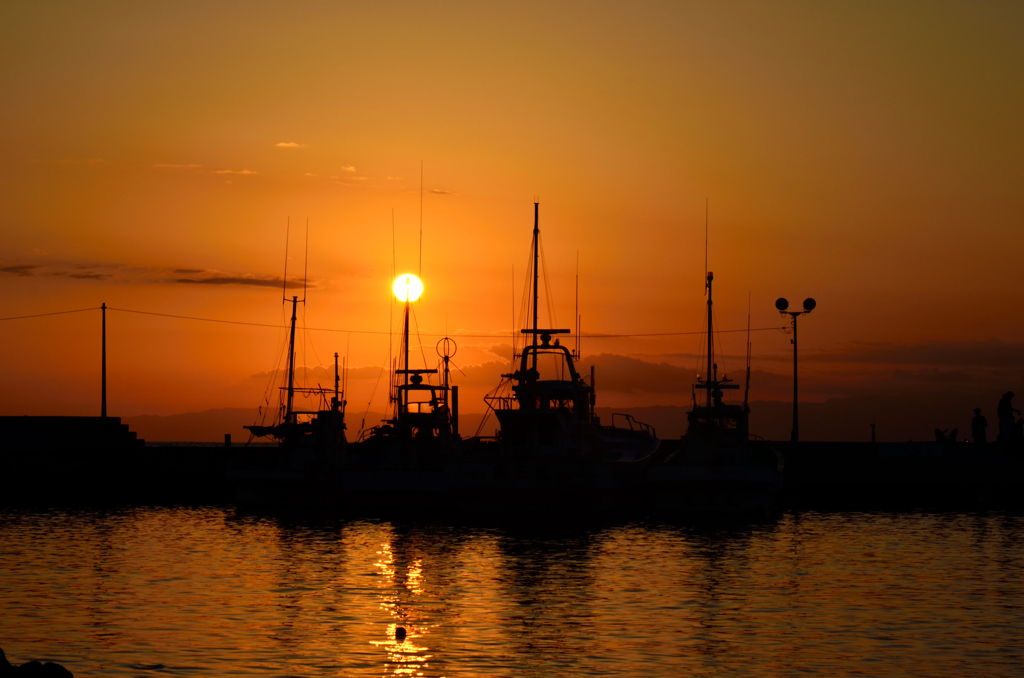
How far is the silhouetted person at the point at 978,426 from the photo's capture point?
7100 cm

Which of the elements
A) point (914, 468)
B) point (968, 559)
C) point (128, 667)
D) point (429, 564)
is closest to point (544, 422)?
point (429, 564)

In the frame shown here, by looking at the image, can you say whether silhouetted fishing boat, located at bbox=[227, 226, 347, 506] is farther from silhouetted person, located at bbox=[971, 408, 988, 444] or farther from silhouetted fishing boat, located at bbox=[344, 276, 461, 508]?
silhouetted person, located at bbox=[971, 408, 988, 444]

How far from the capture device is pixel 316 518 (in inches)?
2594

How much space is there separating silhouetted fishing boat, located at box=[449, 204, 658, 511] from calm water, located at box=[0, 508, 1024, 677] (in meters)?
1.86

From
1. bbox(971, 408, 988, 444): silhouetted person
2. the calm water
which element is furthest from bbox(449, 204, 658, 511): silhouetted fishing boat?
bbox(971, 408, 988, 444): silhouetted person

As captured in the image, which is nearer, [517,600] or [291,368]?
[517,600]

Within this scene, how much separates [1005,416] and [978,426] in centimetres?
205

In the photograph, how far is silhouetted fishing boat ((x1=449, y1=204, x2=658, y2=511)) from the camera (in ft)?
198

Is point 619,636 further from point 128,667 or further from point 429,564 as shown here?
point 429,564

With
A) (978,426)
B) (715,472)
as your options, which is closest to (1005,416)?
(978,426)

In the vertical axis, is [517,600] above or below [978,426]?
below

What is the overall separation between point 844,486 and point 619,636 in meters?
50.0

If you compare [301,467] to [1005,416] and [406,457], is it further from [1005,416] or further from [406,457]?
[1005,416]

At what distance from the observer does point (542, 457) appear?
199ft
